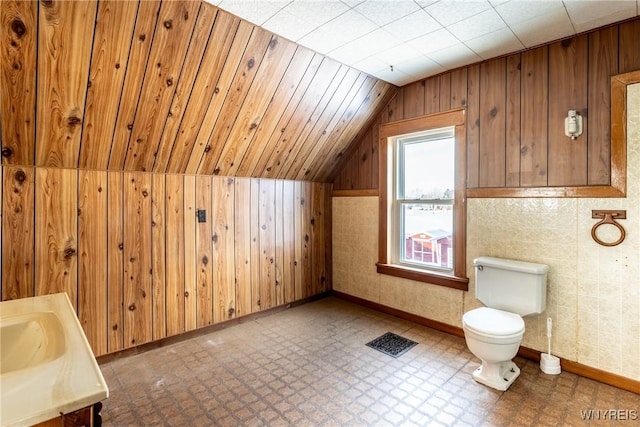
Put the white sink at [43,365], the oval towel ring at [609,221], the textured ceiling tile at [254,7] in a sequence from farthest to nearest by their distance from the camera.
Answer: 1. the oval towel ring at [609,221]
2. the textured ceiling tile at [254,7]
3. the white sink at [43,365]

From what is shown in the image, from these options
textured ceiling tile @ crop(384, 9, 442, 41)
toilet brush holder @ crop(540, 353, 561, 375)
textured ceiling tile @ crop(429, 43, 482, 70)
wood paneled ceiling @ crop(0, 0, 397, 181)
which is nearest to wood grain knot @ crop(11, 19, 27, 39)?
wood paneled ceiling @ crop(0, 0, 397, 181)

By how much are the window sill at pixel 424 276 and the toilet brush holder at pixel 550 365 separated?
744 millimetres

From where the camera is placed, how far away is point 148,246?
277 cm

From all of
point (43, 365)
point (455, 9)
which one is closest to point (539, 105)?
point (455, 9)

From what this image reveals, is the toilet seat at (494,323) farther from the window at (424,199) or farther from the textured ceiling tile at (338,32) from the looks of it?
the textured ceiling tile at (338,32)

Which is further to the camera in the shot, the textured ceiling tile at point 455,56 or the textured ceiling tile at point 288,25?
the textured ceiling tile at point 455,56

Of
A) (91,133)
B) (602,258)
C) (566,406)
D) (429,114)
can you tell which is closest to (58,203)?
(91,133)

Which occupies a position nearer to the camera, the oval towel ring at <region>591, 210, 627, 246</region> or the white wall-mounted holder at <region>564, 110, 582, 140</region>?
the oval towel ring at <region>591, 210, 627, 246</region>

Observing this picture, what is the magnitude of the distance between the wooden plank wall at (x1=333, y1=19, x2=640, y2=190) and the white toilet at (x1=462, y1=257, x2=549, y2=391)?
684 mm

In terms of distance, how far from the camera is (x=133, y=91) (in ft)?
7.21

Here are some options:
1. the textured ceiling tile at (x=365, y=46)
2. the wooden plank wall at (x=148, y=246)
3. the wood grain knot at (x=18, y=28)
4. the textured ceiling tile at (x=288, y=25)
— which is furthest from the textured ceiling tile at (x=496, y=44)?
the wood grain knot at (x=18, y=28)

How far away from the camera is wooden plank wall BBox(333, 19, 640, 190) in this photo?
7.43 feet

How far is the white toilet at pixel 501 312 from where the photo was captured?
2.15 m

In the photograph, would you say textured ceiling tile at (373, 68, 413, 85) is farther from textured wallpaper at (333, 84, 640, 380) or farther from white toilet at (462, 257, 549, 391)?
white toilet at (462, 257, 549, 391)
